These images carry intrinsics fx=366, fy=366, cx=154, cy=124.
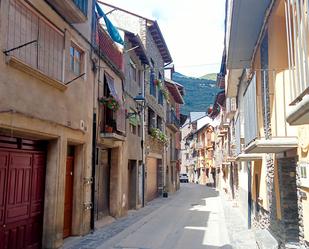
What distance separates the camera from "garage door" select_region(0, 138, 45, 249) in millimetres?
7523

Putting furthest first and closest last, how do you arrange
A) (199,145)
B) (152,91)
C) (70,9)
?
(199,145) → (152,91) → (70,9)

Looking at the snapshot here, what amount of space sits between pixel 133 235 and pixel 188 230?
2.14 m

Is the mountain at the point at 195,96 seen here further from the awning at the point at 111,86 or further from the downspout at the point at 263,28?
the downspout at the point at 263,28

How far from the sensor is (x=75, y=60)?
432 inches

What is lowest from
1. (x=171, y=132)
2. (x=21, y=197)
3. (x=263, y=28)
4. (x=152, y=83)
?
(x=21, y=197)

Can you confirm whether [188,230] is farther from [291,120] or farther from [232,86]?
[291,120]

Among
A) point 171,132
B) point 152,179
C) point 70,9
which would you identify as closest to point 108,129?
point 70,9

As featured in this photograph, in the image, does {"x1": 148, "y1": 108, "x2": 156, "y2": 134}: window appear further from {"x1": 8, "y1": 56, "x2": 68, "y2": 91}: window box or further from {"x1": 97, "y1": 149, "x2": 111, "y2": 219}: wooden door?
{"x1": 8, "y1": 56, "x2": 68, "y2": 91}: window box

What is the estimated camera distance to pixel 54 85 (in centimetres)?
889

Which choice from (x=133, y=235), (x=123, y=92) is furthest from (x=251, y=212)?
(x=123, y=92)

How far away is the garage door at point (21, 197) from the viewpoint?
752cm

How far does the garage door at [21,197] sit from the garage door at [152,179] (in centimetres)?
1515

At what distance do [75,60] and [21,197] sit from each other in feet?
15.0

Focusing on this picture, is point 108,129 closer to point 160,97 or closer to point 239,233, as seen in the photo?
point 239,233
